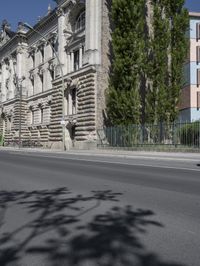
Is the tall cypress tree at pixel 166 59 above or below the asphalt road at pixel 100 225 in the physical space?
above

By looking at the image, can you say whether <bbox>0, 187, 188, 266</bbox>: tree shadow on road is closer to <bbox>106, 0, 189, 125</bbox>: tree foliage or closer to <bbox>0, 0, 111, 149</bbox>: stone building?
<bbox>0, 0, 111, 149</bbox>: stone building

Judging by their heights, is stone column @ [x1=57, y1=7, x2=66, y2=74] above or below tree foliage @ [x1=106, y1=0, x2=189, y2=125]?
above

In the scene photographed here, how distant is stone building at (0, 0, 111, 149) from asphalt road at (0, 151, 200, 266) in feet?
82.2

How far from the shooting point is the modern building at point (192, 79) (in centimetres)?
4869

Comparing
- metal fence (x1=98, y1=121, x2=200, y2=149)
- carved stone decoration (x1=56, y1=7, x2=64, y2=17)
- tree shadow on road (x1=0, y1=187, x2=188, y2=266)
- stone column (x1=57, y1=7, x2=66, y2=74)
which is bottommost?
tree shadow on road (x1=0, y1=187, x2=188, y2=266)

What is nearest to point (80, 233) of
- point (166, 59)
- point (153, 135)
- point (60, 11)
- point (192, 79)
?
point (153, 135)

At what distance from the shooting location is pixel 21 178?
41.2 feet

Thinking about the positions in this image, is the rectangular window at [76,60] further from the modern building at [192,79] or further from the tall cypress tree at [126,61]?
the modern building at [192,79]

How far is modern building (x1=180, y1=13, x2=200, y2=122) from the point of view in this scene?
160ft

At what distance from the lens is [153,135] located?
104 ft

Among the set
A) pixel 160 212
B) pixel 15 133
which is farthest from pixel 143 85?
pixel 160 212

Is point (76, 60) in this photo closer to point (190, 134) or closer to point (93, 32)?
point (93, 32)

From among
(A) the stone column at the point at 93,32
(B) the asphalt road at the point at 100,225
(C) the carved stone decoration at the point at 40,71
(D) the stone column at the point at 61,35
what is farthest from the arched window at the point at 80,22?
(B) the asphalt road at the point at 100,225

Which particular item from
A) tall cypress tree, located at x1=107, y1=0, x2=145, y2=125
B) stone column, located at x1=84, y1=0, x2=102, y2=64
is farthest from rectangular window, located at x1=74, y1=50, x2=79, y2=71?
tall cypress tree, located at x1=107, y1=0, x2=145, y2=125
